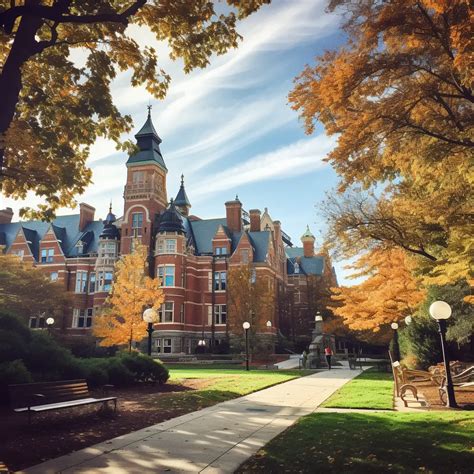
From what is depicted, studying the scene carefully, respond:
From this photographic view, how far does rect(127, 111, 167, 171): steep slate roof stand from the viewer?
50709mm

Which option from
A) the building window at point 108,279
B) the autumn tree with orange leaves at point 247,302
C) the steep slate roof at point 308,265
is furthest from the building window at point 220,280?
the steep slate roof at point 308,265

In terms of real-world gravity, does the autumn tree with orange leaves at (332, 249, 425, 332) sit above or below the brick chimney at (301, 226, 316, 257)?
below

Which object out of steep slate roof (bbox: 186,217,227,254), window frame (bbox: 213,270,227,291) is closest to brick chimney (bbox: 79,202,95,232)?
steep slate roof (bbox: 186,217,227,254)

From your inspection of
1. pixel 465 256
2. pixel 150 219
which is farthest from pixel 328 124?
pixel 150 219

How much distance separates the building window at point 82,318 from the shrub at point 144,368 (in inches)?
1447

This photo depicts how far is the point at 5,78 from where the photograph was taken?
7961 mm

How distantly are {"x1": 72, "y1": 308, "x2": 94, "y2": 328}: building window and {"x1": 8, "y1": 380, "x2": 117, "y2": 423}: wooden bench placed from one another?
43311 mm

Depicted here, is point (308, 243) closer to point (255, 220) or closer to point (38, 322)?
point (255, 220)

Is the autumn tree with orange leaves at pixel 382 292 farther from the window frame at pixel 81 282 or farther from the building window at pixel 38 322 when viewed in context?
the building window at pixel 38 322

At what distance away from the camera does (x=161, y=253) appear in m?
47.3

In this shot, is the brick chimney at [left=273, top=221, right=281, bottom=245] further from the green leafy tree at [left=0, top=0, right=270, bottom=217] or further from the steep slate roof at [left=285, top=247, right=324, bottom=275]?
the green leafy tree at [left=0, top=0, right=270, bottom=217]

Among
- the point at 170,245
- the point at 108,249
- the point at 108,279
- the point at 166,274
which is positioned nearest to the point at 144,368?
the point at 166,274

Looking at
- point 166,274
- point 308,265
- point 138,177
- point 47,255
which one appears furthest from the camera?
point 308,265

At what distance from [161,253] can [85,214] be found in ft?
56.5
